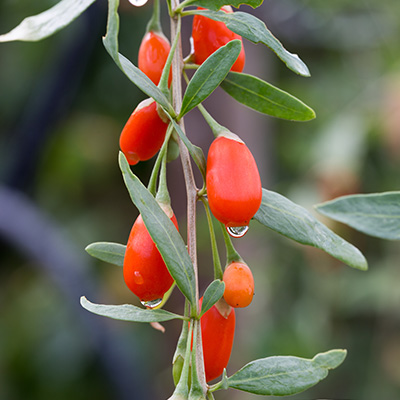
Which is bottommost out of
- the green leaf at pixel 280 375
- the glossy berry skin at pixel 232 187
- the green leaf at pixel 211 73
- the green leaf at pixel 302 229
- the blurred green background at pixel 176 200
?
the blurred green background at pixel 176 200

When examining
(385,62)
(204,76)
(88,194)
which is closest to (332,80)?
(385,62)

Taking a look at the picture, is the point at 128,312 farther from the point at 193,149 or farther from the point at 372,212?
the point at 372,212

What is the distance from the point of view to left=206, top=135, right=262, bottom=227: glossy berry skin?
35 cm

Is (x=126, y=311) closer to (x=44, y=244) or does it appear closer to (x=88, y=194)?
(x=44, y=244)

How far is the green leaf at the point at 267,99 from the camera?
0.42 m

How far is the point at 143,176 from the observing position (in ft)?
8.71

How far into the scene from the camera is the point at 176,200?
176 centimetres

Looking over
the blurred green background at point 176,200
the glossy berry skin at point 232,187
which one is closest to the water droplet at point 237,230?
the glossy berry skin at point 232,187

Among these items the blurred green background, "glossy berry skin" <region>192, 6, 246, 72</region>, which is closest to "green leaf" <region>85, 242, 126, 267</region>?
"glossy berry skin" <region>192, 6, 246, 72</region>

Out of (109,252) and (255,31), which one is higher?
(255,31)

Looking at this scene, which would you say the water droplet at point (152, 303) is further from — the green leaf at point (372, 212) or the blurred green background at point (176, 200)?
the blurred green background at point (176, 200)

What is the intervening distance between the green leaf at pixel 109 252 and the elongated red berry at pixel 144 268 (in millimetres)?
58

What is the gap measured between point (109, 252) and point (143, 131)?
0.31 ft

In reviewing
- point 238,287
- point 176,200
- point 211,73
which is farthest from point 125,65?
point 176,200
